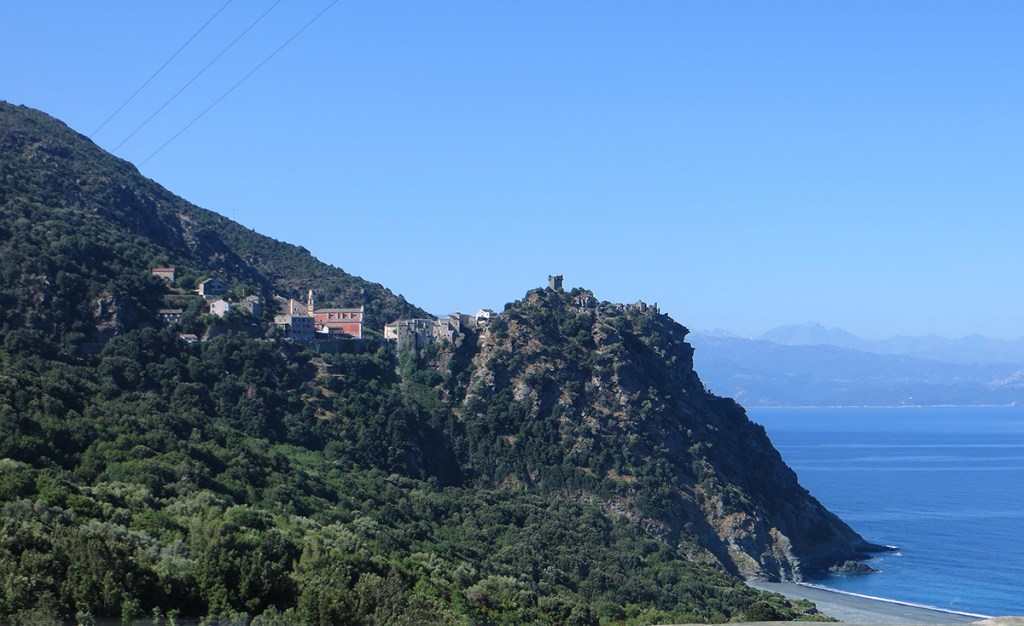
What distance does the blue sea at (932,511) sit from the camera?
219ft

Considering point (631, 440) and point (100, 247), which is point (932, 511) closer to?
point (631, 440)

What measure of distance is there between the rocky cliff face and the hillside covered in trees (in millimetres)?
180

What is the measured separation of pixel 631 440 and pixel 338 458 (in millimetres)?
20450

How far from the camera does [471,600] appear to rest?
35031mm

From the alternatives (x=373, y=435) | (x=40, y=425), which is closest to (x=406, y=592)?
(x=40, y=425)

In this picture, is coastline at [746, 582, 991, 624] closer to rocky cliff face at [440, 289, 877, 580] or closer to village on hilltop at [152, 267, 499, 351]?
rocky cliff face at [440, 289, 877, 580]

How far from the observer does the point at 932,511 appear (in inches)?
3767

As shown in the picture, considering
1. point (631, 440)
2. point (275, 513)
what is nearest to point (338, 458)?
point (631, 440)

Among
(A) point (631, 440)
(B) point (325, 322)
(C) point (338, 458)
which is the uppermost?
(B) point (325, 322)

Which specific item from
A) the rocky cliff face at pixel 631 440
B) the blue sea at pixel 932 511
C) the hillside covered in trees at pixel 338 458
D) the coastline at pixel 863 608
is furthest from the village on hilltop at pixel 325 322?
the blue sea at pixel 932 511

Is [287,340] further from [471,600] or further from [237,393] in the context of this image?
[471,600]

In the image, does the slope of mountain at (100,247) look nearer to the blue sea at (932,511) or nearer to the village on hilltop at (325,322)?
the village on hilltop at (325,322)

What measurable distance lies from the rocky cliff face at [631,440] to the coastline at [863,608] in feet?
10.5

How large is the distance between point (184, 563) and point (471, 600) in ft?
40.3
